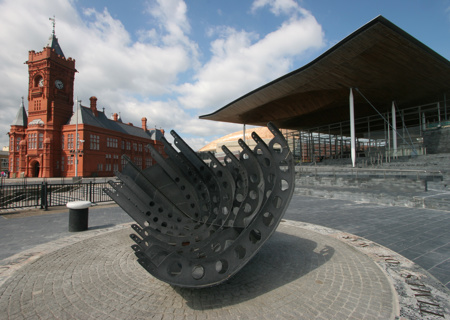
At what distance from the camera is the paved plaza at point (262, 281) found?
116 inches

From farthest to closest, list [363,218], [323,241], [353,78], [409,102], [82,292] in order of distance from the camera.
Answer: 1. [409,102]
2. [353,78]
3. [363,218]
4. [323,241]
5. [82,292]

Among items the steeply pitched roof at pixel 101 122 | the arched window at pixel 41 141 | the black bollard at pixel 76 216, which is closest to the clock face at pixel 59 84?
the steeply pitched roof at pixel 101 122

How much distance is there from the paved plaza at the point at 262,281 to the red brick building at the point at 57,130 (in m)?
39.0

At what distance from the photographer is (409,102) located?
25.7 m

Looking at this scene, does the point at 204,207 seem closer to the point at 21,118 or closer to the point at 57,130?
the point at 57,130

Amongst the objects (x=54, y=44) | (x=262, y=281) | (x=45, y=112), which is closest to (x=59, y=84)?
(x=45, y=112)

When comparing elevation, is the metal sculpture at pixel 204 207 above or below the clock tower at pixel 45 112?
below

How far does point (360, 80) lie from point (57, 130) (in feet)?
155

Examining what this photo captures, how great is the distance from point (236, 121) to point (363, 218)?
1089 inches

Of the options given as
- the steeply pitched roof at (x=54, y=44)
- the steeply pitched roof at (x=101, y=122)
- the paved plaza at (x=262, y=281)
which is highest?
the steeply pitched roof at (x=54, y=44)

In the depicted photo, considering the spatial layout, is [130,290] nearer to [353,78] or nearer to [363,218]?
[363,218]

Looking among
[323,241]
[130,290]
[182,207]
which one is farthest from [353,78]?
[130,290]

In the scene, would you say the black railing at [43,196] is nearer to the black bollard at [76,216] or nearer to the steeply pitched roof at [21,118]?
the black bollard at [76,216]

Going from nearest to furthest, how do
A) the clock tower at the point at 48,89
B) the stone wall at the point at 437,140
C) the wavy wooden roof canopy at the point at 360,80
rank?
the wavy wooden roof canopy at the point at 360,80, the stone wall at the point at 437,140, the clock tower at the point at 48,89
